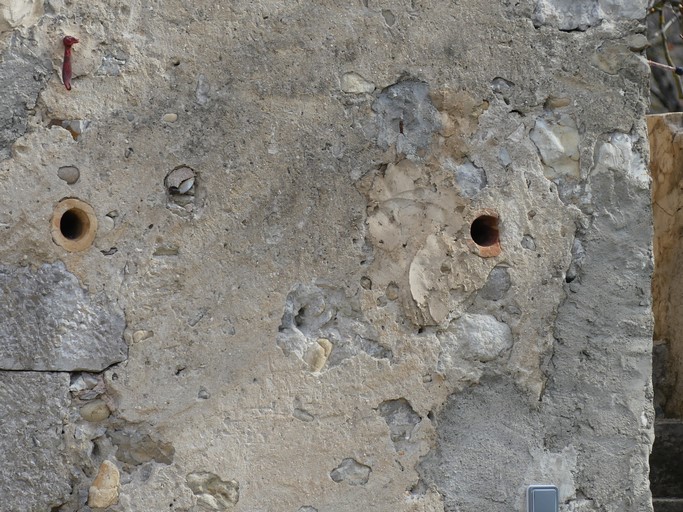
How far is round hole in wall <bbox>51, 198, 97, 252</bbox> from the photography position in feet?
7.72

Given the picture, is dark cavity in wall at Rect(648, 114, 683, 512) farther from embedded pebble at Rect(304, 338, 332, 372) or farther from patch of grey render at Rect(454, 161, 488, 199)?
embedded pebble at Rect(304, 338, 332, 372)

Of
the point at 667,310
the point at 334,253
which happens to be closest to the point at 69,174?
the point at 334,253

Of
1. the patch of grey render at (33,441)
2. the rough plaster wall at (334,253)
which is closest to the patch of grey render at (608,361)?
the rough plaster wall at (334,253)

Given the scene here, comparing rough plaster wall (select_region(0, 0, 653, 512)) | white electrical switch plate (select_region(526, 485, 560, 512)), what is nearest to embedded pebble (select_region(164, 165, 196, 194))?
rough plaster wall (select_region(0, 0, 653, 512))

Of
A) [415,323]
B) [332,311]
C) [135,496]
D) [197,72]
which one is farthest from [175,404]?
[197,72]

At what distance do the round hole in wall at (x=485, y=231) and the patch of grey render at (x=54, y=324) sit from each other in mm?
980

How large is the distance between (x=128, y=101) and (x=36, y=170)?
28cm

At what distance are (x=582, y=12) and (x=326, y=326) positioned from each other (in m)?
1.15

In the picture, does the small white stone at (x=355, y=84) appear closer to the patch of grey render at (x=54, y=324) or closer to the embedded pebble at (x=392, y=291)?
the embedded pebble at (x=392, y=291)

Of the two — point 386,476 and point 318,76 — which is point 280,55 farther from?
point 386,476

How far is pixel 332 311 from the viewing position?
2551 mm

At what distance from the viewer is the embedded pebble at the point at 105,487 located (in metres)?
2.35

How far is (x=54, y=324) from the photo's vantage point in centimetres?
235

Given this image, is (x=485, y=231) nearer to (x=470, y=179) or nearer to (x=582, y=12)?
(x=470, y=179)
